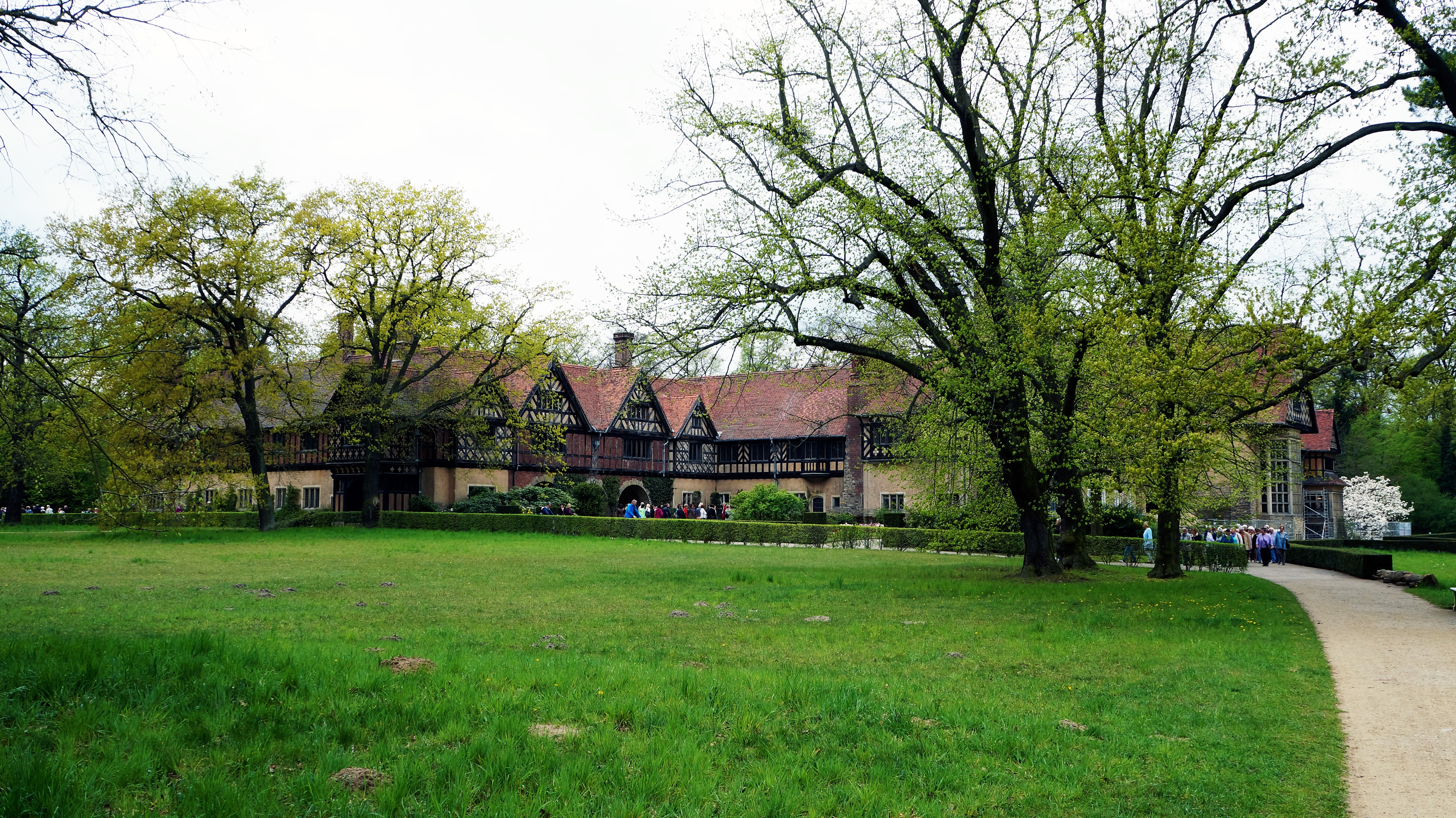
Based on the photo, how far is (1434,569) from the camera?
102 feet

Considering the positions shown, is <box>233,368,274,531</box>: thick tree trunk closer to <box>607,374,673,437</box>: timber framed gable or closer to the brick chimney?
<box>607,374,673,437</box>: timber framed gable

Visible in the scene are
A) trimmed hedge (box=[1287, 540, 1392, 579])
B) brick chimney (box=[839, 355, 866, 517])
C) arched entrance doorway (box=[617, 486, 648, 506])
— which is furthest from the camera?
arched entrance doorway (box=[617, 486, 648, 506])

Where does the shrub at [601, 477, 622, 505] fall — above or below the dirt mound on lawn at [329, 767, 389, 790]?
above

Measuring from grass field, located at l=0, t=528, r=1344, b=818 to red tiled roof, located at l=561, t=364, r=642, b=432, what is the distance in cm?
4129

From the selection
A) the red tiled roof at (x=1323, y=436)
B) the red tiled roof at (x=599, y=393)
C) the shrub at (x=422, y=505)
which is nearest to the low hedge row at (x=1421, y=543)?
the red tiled roof at (x=1323, y=436)

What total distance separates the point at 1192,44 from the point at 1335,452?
49032mm

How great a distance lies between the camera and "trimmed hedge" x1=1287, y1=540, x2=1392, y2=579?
1081 inches

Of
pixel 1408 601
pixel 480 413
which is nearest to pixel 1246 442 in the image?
pixel 1408 601

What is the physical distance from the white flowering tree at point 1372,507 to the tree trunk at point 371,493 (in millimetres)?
53089

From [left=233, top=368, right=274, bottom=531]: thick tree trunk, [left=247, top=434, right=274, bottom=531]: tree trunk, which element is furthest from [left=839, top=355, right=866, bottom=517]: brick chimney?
[left=233, top=368, right=274, bottom=531]: thick tree trunk

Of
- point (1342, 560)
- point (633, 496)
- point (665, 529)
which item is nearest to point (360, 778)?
point (1342, 560)

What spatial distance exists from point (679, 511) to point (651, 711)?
48949 mm

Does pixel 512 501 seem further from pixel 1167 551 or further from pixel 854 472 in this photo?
pixel 1167 551

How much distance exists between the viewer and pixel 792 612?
15461 mm
